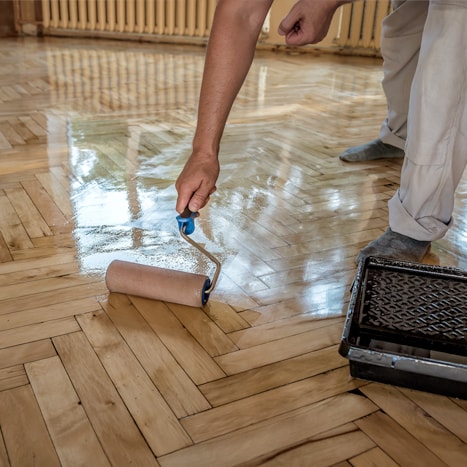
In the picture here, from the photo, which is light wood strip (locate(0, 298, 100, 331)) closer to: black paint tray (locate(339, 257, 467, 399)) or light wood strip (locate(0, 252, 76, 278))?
light wood strip (locate(0, 252, 76, 278))

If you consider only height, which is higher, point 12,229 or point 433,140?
point 433,140

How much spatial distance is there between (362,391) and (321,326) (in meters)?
0.19

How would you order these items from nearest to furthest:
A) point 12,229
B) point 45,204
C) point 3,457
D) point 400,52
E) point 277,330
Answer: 1. point 3,457
2. point 277,330
3. point 12,229
4. point 45,204
5. point 400,52

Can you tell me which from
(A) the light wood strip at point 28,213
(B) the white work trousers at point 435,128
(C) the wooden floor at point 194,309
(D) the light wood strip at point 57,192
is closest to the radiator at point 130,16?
(C) the wooden floor at point 194,309

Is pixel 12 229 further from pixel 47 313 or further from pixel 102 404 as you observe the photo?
pixel 102 404

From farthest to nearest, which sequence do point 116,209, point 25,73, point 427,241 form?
1. point 25,73
2. point 116,209
3. point 427,241

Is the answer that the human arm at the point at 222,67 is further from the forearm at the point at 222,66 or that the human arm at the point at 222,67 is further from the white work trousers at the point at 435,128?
the white work trousers at the point at 435,128

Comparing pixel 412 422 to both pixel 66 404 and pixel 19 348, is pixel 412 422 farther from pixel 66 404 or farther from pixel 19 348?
pixel 19 348

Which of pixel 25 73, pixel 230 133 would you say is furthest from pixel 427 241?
pixel 25 73

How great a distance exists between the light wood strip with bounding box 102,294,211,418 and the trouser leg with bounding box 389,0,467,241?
64 cm

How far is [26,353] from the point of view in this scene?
1041 millimetres

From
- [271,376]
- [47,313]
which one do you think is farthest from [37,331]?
[271,376]

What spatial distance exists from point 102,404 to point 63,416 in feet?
0.19

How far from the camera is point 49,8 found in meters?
5.29
